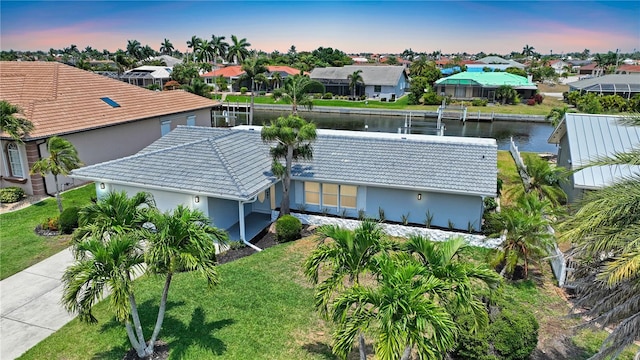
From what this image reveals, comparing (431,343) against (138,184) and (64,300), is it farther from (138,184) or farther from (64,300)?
(138,184)

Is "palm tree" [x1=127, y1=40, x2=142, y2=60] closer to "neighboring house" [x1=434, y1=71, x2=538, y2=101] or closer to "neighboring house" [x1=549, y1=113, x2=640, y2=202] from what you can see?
"neighboring house" [x1=434, y1=71, x2=538, y2=101]

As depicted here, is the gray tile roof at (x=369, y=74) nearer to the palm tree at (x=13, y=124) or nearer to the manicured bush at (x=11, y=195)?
the palm tree at (x=13, y=124)

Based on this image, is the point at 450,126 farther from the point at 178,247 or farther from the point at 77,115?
the point at 178,247

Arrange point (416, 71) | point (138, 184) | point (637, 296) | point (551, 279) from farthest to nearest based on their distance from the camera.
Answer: point (416, 71) → point (138, 184) → point (551, 279) → point (637, 296)

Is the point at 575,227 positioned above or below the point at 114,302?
above

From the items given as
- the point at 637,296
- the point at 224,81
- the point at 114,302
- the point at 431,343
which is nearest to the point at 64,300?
the point at 114,302

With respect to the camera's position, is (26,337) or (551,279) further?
(551,279)

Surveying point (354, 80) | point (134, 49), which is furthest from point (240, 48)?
point (134, 49)
